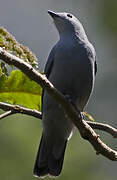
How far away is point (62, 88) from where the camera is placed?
16.2 feet

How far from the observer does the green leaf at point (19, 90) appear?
4164 millimetres

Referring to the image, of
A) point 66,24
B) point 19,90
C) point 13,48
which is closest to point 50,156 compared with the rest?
point 19,90

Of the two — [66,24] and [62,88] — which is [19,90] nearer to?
[62,88]

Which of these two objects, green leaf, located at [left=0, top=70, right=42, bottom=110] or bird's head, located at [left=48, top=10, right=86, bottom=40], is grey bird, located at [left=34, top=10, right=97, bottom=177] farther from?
green leaf, located at [left=0, top=70, right=42, bottom=110]

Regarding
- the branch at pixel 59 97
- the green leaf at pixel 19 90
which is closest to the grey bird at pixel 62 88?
the green leaf at pixel 19 90

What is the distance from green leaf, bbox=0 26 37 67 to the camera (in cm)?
375

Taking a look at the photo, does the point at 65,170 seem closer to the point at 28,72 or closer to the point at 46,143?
the point at 46,143

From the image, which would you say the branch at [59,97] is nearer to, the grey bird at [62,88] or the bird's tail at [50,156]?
the grey bird at [62,88]

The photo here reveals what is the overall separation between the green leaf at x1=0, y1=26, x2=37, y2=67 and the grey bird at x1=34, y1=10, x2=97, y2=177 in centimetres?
110

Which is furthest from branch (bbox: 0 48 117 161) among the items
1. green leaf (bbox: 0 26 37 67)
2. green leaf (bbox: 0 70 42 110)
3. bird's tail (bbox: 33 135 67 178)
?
bird's tail (bbox: 33 135 67 178)

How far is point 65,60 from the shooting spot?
16.4 ft

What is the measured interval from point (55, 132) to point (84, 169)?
246 cm

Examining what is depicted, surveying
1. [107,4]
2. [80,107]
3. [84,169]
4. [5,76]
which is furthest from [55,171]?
[107,4]

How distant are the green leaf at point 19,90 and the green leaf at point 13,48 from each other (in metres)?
0.31
